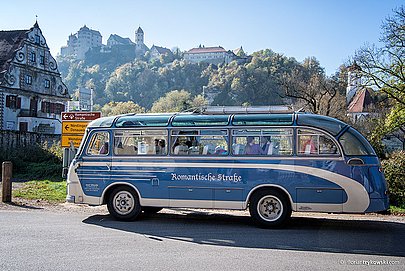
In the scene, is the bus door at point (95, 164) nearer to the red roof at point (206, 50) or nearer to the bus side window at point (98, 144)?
the bus side window at point (98, 144)

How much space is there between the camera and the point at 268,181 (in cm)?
1023

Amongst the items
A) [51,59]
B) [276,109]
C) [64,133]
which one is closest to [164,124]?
[276,109]

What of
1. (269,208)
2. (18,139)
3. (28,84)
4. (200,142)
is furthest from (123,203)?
(28,84)

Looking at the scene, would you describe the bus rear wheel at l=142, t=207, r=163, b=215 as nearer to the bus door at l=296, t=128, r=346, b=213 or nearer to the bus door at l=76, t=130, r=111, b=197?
the bus door at l=76, t=130, r=111, b=197

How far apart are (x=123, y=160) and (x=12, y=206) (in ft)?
16.3

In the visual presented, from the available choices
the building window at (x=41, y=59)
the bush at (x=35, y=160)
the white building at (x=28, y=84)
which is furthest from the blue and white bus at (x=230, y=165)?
the building window at (x=41, y=59)

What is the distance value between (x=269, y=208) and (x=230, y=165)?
4.56 feet

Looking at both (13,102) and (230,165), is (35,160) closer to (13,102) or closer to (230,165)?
(230,165)

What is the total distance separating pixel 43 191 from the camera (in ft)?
56.8

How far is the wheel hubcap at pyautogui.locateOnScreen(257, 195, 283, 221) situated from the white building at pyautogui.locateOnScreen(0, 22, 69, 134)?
40.8 metres

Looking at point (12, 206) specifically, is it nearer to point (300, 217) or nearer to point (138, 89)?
point (300, 217)

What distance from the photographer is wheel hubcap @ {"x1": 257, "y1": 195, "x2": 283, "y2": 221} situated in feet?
33.6

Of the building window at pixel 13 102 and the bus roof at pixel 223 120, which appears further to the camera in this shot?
the building window at pixel 13 102

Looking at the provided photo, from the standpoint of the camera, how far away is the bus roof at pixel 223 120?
33.7ft
